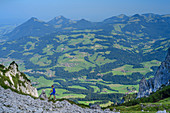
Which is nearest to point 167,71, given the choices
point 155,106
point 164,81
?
point 164,81

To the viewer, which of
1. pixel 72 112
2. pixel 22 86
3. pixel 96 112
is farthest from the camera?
pixel 22 86

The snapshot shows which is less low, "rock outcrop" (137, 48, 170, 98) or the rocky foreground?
the rocky foreground

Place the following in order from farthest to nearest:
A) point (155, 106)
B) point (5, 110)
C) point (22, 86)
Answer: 1. point (22, 86)
2. point (155, 106)
3. point (5, 110)

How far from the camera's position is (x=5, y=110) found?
1272 inches

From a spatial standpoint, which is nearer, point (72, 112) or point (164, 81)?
Result: point (72, 112)

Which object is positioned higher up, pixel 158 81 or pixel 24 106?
pixel 24 106

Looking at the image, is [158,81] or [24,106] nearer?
[24,106]

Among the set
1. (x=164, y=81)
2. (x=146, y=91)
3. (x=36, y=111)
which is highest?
(x=36, y=111)

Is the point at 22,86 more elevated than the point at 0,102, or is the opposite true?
the point at 0,102

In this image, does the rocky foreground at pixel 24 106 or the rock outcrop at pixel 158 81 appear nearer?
the rocky foreground at pixel 24 106

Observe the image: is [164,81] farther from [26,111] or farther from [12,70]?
[26,111]

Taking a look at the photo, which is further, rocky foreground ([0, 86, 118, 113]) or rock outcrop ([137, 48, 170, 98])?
rock outcrop ([137, 48, 170, 98])

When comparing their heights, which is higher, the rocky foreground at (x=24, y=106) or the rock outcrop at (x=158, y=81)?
the rocky foreground at (x=24, y=106)

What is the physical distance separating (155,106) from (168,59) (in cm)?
11395
